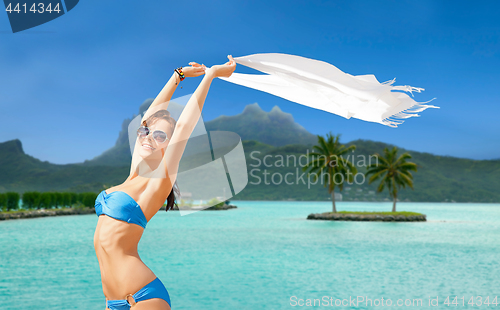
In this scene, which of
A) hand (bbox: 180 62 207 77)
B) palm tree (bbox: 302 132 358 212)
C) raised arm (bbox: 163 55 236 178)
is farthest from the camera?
palm tree (bbox: 302 132 358 212)

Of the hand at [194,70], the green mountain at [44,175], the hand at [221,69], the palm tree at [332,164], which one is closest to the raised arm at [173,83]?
the hand at [194,70]

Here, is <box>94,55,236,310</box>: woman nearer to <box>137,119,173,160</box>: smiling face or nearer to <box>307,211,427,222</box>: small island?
<box>137,119,173,160</box>: smiling face

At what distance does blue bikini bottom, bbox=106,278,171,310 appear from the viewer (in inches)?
74.0

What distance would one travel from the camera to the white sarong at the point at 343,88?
269cm

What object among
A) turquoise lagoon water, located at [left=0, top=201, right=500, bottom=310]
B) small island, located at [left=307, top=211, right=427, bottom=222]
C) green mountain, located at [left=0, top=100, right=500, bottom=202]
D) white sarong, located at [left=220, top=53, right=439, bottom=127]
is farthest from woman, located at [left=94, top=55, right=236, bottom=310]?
green mountain, located at [left=0, top=100, right=500, bottom=202]

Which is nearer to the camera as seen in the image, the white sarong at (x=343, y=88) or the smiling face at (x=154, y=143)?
the smiling face at (x=154, y=143)

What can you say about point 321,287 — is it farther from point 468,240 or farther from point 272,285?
point 468,240

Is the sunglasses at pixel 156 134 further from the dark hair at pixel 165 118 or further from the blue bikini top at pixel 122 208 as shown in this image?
the blue bikini top at pixel 122 208

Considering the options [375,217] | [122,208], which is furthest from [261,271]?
[375,217]

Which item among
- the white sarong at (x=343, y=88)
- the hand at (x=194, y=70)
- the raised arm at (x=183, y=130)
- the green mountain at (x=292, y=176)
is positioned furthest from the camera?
the green mountain at (x=292, y=176)

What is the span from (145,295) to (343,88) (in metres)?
1.84

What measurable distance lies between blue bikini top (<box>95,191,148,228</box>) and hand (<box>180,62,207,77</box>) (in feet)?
3.07

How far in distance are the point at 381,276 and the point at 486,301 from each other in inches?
155

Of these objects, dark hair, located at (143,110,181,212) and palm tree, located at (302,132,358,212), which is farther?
palm tree, located at (302,132,358,212)
